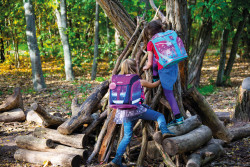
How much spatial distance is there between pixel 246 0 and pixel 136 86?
8.76 metres

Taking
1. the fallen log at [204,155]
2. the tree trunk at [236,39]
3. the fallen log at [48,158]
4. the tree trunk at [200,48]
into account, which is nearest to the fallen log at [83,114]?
the fallen log at [48,158]

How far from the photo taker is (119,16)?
16.1 feet

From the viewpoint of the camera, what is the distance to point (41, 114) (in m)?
4.61

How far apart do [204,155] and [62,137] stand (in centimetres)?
253

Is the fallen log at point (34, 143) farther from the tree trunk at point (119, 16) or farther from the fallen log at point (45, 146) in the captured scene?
the tree trunk at point (119, 16)

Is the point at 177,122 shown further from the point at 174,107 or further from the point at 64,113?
the point at 64,113

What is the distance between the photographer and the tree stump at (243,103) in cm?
602

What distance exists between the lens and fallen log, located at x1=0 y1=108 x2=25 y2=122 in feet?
23.8

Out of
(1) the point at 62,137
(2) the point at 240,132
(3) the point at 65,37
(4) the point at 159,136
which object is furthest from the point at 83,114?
(3) the point at 65,37

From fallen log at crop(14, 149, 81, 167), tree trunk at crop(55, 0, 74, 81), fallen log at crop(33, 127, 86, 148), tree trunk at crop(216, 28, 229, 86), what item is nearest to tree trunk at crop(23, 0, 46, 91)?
tree trunk at crop(55, 0, 74, 81)

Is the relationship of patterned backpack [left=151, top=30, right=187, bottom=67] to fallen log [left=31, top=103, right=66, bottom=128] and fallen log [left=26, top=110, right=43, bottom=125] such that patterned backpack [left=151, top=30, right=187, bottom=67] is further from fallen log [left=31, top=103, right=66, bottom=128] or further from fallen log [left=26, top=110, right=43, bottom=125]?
fallen log [left=26, top=110, right=43, bottom=125]

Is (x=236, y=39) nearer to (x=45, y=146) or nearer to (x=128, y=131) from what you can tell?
(x=128, y=131)

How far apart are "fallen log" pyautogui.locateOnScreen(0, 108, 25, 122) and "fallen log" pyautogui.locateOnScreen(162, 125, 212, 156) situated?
5.01 m

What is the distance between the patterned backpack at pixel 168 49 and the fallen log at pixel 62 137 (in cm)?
202
